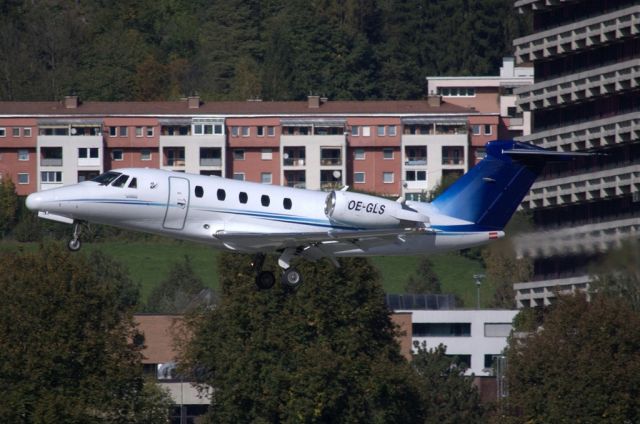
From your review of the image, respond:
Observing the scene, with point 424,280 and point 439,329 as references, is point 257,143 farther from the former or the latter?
point 439,329

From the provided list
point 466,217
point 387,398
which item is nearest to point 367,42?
point 387,398

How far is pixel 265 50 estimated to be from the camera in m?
164

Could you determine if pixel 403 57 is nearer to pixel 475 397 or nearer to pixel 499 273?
pixel 499 273

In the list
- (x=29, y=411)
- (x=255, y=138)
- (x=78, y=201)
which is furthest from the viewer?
(x=255, y=138)

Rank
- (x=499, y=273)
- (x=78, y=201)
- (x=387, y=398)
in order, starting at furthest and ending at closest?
(x=499, y=273), (x=387, y=398), (x=78, y=201)

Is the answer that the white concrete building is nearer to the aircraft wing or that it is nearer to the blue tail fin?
the blue tail fin

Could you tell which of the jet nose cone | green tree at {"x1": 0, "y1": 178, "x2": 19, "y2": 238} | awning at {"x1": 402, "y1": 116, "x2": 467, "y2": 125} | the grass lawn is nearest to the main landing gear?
the jet nose cone

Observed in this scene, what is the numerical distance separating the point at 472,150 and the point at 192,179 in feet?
306

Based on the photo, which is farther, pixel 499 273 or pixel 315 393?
pixel 499 273

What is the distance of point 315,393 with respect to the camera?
2500 inches

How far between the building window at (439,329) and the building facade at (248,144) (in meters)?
40.0

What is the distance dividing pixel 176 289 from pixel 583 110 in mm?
30240

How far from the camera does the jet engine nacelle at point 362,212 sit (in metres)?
41.5

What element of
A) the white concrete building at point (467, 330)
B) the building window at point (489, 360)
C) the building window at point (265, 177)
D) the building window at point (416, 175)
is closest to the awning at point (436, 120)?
the building window at point (416, 175)
